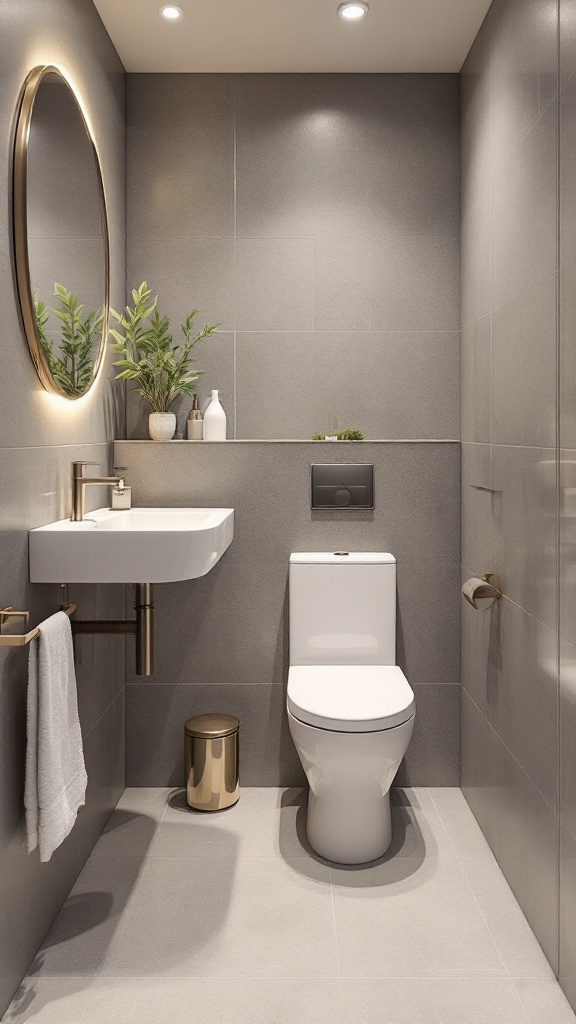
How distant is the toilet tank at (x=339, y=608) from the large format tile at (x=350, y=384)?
1.83 feet

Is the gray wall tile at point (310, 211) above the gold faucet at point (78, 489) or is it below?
above

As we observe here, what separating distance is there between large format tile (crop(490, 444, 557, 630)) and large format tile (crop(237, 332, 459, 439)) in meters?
0.63

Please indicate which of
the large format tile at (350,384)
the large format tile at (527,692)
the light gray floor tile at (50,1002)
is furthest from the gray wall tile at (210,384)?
the light gray floor tile at (50,1002)

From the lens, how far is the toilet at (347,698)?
213cm

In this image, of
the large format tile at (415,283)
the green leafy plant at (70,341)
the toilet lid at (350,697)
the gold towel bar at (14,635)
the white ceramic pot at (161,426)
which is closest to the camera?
the gold towel bar at (14,635)

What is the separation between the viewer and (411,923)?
1989 millimetres

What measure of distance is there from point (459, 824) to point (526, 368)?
1.45 m

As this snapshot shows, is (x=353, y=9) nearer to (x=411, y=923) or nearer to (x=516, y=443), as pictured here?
(x=516, y=443)

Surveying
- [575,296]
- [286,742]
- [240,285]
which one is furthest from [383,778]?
[240,285]

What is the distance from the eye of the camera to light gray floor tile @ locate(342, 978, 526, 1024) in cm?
165

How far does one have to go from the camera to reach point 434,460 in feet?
8.96

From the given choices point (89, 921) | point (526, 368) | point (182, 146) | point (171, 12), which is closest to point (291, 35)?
point (171, 12)

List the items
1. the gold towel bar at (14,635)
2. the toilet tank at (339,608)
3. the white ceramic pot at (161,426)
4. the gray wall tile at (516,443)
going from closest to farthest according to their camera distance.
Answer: the gold towel bar at (14,635) → the gray wall tile at (516,443) → the toilet tank at (339,608) → the white ceramic pot at (161,426)

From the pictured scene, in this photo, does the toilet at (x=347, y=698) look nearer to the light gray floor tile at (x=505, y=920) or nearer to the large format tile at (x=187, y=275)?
the light gray floor tile at (x=505, y=920)
